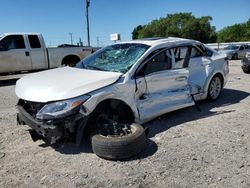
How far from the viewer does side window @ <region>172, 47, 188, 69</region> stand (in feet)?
18.0

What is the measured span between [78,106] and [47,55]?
9059 mm

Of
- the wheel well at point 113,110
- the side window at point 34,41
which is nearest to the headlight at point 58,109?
the wheel well at point 113,110

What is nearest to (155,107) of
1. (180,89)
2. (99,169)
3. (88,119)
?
(180,89)

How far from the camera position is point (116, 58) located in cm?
512

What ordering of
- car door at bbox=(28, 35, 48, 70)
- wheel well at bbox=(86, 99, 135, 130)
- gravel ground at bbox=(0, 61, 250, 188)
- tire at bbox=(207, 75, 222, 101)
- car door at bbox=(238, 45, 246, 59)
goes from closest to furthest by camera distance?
gravel ground at bbox=(0, 61, 250, 188), wheel well at bbox=(86, 99, 135, 130), tire at bbox=(207, 75, 222, 101), car door at bbox=(28, 35, 48, 70), car door at bbox=(238, 45, 246, 59)

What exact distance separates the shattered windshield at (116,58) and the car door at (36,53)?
6987 millimetres

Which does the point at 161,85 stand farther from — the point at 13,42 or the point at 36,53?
the point at 13,42

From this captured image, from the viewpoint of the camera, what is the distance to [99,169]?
3.61m

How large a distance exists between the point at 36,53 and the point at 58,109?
8.91 m

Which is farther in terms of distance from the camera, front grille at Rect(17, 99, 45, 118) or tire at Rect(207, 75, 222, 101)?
tire at Rect(207, 75, 222, 101)

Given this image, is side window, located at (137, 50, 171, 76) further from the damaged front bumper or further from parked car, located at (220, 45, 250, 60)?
parked car, located at (220, 45, 250, 60)

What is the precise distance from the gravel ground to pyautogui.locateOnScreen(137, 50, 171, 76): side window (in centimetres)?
101

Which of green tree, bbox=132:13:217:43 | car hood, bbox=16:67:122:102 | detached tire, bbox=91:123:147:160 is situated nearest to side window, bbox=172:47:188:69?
car hood, bbox=16:67:122:102

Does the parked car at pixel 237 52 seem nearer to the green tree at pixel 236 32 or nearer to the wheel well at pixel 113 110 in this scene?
the wheel well at pixel 113 110
